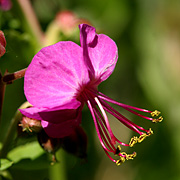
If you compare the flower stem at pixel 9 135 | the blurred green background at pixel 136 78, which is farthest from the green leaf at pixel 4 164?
the blurred green background at pixel 136 78

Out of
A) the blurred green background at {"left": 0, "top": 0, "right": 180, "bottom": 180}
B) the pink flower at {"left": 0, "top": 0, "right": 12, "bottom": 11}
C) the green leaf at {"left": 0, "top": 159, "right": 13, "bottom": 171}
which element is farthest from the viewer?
the blurred green background at {"left": 0, "top": 0, "right": 180, "bottom": 180}

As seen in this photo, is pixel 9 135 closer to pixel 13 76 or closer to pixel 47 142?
pixel 47 142

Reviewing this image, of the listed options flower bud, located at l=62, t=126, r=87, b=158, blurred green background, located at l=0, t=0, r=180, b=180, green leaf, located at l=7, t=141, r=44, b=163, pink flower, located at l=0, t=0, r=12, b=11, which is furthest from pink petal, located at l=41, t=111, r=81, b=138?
pink flower, located at l=0, t=0, r=12, b=11

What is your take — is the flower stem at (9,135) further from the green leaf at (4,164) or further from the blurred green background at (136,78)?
the blurred green background at (136,78)

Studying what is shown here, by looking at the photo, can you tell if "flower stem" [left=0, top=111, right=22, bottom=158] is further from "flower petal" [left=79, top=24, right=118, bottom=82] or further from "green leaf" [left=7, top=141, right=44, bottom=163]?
"flower petal" [left=79, top=24, right=118, bottom=82]

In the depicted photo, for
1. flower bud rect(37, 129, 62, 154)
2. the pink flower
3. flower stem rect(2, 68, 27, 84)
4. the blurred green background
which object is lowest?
the blurred green background

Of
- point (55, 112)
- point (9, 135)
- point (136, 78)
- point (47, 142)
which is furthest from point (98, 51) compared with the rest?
point (136, 78)

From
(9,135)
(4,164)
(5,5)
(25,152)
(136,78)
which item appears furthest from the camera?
(136,78)
